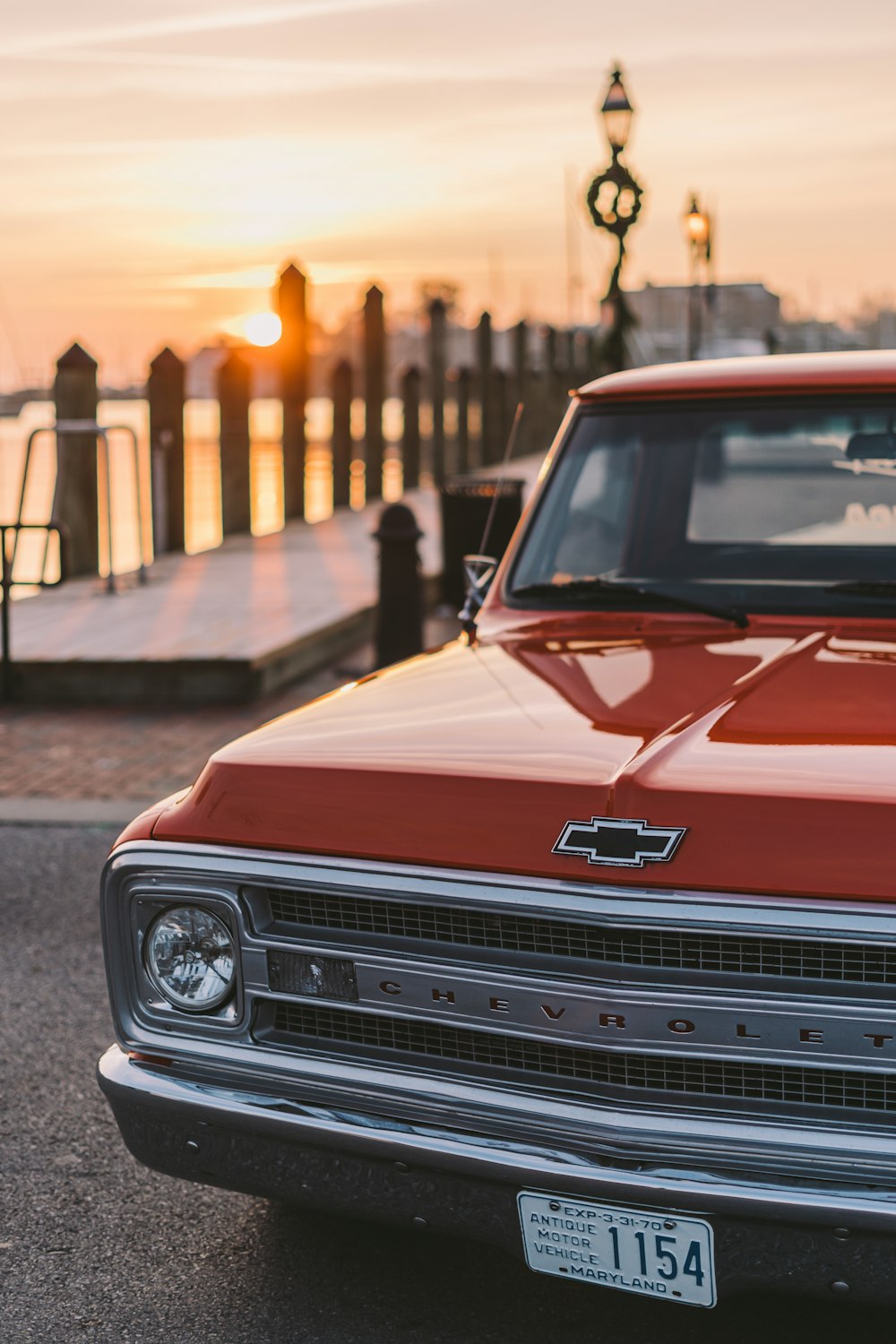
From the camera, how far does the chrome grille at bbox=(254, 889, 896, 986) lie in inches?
92.5

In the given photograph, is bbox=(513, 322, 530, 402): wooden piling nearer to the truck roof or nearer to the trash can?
the trash can

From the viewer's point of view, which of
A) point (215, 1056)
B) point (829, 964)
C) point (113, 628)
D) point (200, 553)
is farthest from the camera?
point (200, 553)

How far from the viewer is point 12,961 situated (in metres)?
5.19

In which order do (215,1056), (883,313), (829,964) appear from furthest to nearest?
(883,313) < (215,1056) < (829,964)

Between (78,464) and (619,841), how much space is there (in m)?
10.6

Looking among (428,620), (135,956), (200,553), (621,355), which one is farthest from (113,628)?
(621,355)

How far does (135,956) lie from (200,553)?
11505 millimetres

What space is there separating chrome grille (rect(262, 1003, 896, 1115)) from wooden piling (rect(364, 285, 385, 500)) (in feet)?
59.5

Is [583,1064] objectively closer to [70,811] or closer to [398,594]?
[70,811]

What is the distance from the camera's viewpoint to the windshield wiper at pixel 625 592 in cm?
371

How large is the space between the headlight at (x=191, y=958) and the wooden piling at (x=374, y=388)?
59.0ft

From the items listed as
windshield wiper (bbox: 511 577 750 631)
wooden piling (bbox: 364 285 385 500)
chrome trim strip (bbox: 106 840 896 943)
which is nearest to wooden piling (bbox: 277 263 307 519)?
wooden piling (bbox: 364 285 385 500)

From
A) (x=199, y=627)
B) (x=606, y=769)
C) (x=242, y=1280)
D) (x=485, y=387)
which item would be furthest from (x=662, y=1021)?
(x=485, y=387)

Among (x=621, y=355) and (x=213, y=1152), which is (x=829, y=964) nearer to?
(x=213, y=1152)
